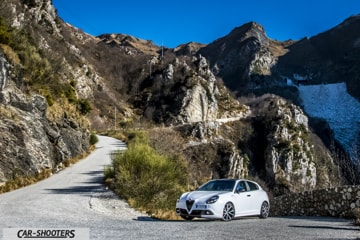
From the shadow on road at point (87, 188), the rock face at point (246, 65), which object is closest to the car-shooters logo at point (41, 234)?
the shadow on road at point (87, 188)

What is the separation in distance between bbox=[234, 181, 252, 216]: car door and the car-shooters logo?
573 centimetres

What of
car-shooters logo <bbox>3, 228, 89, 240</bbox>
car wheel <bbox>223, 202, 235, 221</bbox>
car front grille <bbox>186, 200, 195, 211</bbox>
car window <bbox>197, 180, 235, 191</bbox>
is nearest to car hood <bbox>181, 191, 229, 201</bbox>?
car front grille <bbox>186, 200, 195, 211</bbox>

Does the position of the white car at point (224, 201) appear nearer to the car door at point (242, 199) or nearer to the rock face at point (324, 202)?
the car door at point (242, 199)

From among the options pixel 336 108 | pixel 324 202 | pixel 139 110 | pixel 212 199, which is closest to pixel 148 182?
pixel 212 199

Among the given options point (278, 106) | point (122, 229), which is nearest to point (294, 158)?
point (278, 106)

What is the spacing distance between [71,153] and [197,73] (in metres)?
63.6

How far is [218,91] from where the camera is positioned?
9419 cm

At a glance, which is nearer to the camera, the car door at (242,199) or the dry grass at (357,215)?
the dry grass at (357,215)

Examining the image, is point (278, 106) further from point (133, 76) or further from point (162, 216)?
point (162, 216)

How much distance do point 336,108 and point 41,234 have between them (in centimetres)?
15006

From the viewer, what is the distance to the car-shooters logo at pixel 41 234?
763 centimetres

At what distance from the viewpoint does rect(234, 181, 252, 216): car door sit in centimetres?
Answer: 1278

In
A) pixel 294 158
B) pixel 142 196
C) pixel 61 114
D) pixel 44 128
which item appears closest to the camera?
pixel 142 196

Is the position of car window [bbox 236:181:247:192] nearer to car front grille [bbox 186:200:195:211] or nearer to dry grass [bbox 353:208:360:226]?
car front grille [bbox 186:200:195:211]
